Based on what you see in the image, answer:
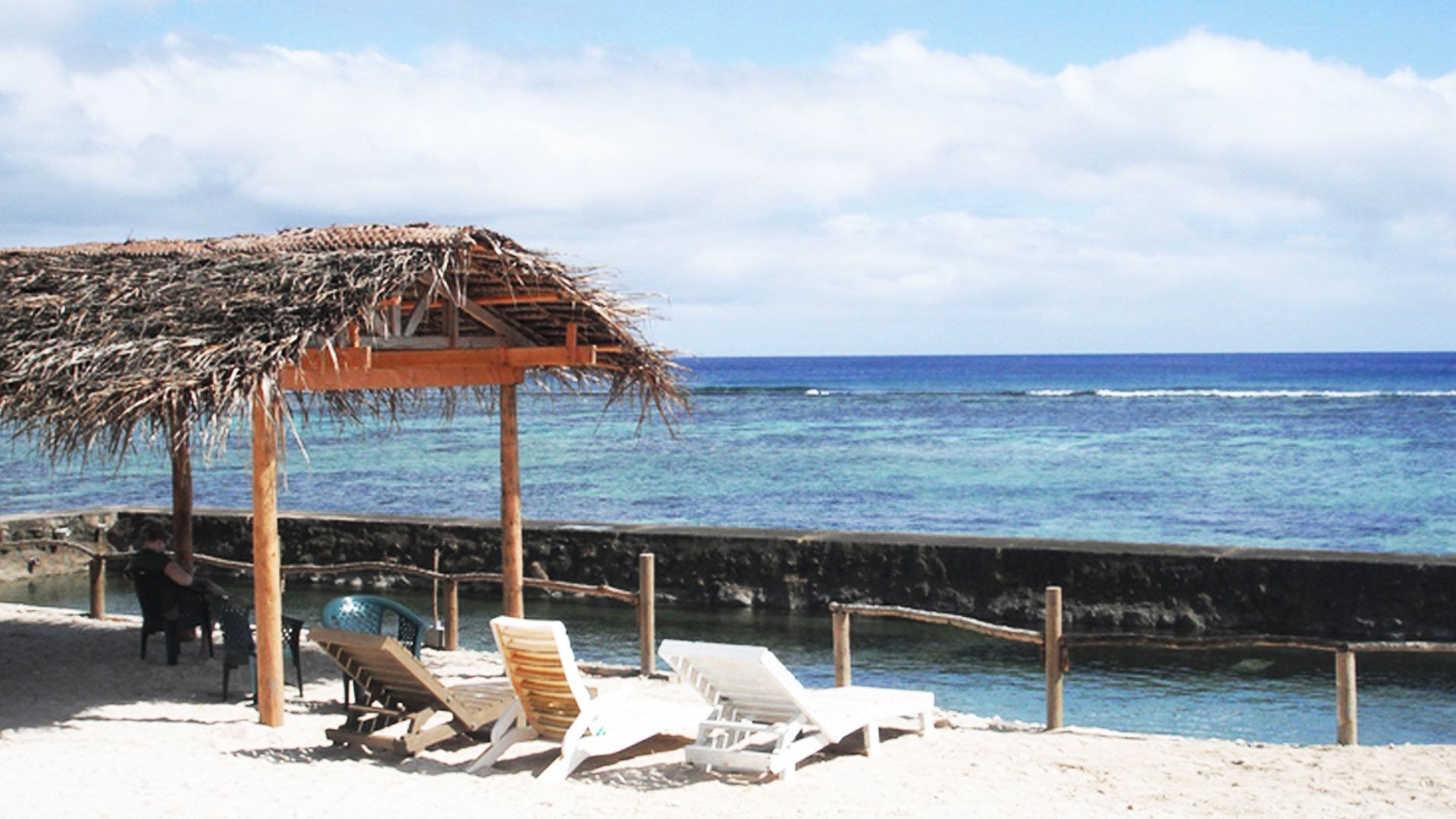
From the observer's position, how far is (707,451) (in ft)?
124

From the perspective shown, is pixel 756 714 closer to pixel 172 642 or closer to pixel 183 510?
pixel 172 642

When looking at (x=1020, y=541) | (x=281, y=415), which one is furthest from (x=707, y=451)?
(x=281, y=415)

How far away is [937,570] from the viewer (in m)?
13.2

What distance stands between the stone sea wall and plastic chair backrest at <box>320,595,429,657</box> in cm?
615

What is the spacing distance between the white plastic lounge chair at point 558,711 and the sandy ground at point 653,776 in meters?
0.13

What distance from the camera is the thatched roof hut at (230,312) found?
649 cm

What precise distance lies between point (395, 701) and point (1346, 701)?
16.5ft

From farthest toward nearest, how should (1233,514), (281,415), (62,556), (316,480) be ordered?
1. (316,480)
2. (1233,514)
3. (62,556)
4. (281,415)

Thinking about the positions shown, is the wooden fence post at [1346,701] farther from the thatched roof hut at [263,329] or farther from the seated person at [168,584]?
the seated person at [168,584]

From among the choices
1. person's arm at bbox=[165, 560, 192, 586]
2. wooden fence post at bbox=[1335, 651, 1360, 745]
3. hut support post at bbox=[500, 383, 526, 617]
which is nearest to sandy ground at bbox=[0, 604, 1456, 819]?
wooden fence post at bbox=[1335, 651, 1360, 745]

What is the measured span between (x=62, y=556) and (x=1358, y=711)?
13.8 metres

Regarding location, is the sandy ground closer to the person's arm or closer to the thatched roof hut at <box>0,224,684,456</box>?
the person's arm

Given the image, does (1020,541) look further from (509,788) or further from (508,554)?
(509,788)

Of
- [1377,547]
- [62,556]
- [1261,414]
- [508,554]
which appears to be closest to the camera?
[508,554]
